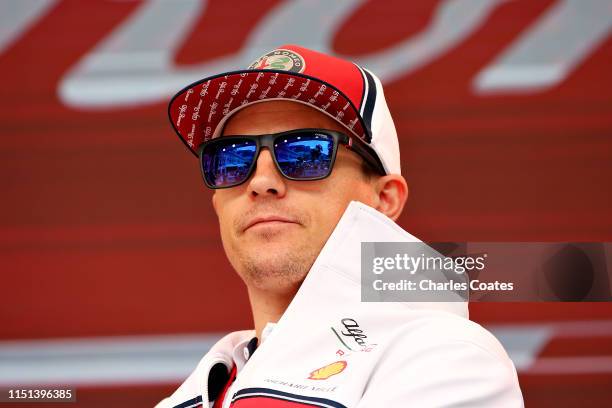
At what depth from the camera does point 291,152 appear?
143 centimetres

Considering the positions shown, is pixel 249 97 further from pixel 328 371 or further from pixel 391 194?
pixel 328 371

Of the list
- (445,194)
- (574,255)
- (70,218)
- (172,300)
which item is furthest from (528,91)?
(70,218)

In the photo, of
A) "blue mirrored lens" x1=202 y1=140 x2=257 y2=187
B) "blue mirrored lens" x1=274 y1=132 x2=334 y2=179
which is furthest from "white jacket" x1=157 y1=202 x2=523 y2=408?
"blue mirrored lens" x1=202 y1=140 x2=257 y2=187

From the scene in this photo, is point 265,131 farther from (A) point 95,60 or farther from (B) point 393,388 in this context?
(A) point 95,60

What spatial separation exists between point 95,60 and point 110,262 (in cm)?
62

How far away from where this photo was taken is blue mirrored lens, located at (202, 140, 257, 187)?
1.47 m

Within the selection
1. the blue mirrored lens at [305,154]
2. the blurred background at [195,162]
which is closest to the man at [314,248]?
the blue mirrored lens at [305,154]

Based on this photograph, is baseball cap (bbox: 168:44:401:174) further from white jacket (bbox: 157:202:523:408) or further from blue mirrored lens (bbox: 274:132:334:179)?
white jacket (bbox: 157:202:523:408)

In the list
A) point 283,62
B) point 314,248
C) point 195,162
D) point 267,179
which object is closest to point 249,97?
point 283,62

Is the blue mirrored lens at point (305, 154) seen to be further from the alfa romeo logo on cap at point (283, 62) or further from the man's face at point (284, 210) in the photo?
the alfa romeo logo on cap at point (283, 62)

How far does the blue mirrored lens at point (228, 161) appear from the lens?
1466 millimetres

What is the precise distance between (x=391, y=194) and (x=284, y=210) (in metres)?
0.26

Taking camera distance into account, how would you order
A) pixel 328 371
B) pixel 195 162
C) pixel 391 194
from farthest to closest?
1. pixel 195 162
2. pixel 391 194
3. pixel 328 371

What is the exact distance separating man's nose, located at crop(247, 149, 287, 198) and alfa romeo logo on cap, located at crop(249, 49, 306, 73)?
18 centimetres
